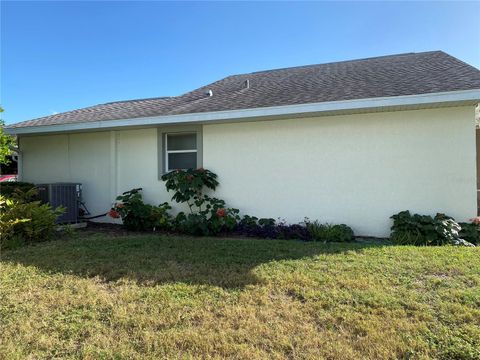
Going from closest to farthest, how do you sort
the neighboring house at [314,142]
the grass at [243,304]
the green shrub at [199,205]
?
the grass at [243,304], the neighboring house at [314,142], the green shrub at [199,205]

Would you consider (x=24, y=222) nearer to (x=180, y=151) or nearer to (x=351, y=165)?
(x=180, y=151)

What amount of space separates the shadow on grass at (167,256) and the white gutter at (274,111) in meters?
2.76

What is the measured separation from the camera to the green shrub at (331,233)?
6477 mm

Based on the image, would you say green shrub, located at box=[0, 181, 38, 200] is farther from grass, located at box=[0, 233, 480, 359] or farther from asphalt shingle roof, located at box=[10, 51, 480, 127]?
grass, located at box=[0, 233, 480, 359]

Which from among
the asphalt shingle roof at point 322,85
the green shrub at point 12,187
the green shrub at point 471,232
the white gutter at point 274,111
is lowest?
the green shrub at point 471,232

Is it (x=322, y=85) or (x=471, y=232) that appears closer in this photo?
(x=471, y=232)

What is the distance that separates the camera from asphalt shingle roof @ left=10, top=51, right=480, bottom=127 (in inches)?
256

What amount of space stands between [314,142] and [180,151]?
3603 mm

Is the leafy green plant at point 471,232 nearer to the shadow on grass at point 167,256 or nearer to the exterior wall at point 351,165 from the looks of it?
the exterior wall at point 351,165

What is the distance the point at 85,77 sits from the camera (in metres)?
14.1

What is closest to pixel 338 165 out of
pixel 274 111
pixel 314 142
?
pixel 314 142

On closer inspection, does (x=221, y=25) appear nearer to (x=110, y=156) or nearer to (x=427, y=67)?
(x=110, y=156)

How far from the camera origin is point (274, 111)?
6863 mm

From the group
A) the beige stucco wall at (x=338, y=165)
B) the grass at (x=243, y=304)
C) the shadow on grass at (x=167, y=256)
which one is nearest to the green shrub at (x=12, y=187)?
the beige stucco wall at (x=338, y=165)
